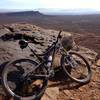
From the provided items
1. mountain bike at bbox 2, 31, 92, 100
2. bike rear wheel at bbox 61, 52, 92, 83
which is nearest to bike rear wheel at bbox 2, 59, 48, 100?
mountain bike at bbox 2, 31, 92, 100

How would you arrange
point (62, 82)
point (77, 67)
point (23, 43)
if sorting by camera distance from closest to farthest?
point (23, 43)
point (62, 82)
point (77, 67)

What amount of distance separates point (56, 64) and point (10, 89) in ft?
5.72

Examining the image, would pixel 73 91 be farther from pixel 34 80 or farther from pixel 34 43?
pixel 34 43

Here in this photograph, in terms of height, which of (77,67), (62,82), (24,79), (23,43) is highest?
(23,43)

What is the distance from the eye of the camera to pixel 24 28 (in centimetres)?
880

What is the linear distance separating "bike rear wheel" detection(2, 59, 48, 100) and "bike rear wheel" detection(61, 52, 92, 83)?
2.92ft

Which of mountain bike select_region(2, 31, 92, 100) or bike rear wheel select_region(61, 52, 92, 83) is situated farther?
bike rear wheel select_region(61, 52, 92, 83)

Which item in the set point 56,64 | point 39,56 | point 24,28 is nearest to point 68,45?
point 56,64

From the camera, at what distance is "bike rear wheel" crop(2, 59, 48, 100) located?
226 inches

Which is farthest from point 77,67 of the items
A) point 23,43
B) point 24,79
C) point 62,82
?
point 24,79

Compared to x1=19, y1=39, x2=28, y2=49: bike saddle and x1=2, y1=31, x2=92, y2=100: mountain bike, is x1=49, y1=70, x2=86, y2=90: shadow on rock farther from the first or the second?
x1=19, y1=39, x2=28, y2=49: bike saddle

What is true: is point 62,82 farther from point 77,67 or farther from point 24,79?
point 24,79

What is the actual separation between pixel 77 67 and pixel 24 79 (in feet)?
7.12

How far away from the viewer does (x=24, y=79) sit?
18.9 feet
